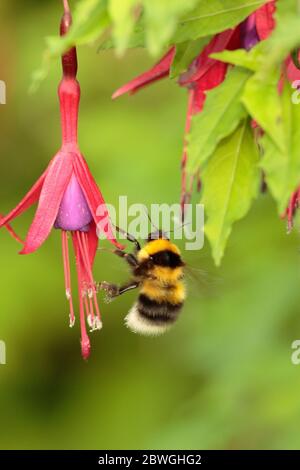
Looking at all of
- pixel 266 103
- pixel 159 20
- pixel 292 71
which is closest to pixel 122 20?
pixel 159 20

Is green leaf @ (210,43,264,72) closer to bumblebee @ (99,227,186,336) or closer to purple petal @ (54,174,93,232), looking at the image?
→ purple petal @ (54,174,93,232)

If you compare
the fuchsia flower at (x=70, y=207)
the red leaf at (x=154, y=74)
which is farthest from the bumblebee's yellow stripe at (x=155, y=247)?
the red leaf at (x=154, y=74)

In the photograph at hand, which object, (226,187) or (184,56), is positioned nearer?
(226,187)

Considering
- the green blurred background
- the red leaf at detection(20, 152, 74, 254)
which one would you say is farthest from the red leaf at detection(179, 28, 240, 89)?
the green blurred background

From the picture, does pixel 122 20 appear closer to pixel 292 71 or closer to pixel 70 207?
pixel 292 71

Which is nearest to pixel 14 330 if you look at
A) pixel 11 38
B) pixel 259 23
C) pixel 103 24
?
pixel 11 38

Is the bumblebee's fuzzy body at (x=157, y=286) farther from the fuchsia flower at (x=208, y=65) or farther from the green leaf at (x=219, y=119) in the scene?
the green leaf at (x=219, y=119)

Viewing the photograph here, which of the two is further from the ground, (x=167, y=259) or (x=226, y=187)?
(x=226, y=187)

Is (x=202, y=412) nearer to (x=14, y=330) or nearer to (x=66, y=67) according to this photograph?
(x=14, y=330)
